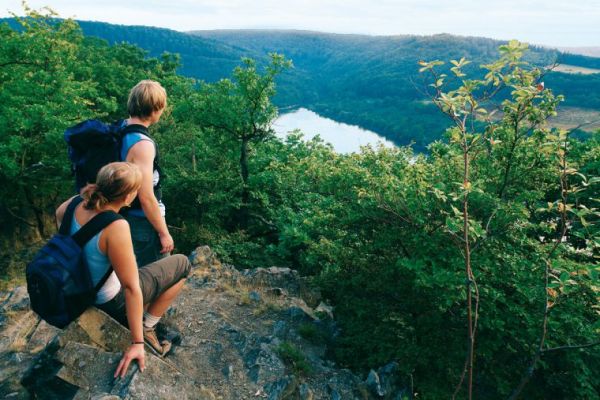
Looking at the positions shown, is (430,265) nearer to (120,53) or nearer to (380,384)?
(380,384)

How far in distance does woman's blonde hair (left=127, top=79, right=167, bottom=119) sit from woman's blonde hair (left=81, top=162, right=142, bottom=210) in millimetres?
878

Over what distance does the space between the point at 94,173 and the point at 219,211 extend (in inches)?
518

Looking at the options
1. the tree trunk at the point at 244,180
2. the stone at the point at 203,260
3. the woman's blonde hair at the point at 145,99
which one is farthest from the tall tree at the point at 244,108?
the woman's blonde hair at the point at 145,99

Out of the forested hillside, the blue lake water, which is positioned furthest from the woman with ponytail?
the blue lake water

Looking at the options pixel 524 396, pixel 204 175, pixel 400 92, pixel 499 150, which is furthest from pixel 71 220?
pixel 400 92

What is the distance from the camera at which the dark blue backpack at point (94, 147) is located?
11.2 ft

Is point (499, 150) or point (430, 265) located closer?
point (430, 265)

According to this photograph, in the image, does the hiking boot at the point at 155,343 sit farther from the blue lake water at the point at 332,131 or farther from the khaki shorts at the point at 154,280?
the blue lake water at the point at 332,131

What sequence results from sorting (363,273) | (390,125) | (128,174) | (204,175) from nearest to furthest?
(128,174) < (363,273) < (204,175) < (390,125)

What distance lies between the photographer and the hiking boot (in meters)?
3.83

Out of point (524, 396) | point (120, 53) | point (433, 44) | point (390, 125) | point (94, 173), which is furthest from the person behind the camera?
point (433, 44)

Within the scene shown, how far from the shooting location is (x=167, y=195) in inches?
658

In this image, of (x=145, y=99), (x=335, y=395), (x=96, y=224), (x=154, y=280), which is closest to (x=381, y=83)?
(x=335, y=395)

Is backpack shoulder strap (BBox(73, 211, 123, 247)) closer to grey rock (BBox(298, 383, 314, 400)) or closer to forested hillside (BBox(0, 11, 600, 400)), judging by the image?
forested hillside (BBox(0, 11, 600, 400))
